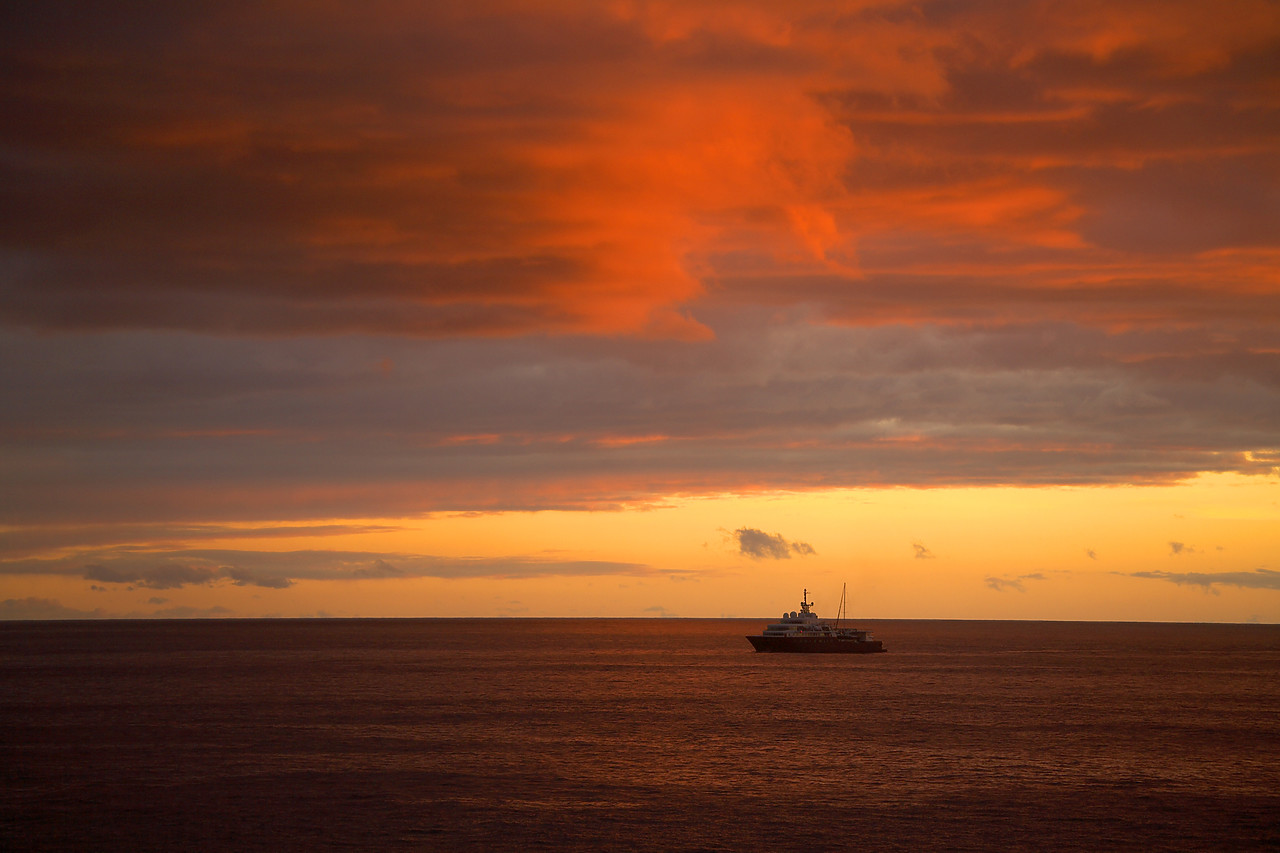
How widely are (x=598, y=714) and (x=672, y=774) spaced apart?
34.4 m

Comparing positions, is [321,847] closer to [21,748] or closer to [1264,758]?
[21,748]

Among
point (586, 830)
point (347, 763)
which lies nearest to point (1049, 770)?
point (586, 830)

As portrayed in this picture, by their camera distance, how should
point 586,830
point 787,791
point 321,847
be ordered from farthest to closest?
point 787,791
point 586,830
point 321,847

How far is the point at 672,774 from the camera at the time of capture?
6469cm

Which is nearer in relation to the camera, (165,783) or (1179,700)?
(165,783)

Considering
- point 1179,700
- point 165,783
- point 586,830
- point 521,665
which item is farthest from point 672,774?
point 521,665

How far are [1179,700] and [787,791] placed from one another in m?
78.1

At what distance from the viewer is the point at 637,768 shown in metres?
66.9

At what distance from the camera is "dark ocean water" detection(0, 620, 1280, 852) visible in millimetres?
49375

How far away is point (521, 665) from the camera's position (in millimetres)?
183875

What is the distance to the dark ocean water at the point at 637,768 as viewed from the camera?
49375 millimetres

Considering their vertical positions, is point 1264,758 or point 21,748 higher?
point 1264,758

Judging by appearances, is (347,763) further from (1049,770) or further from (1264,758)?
(1264,758)

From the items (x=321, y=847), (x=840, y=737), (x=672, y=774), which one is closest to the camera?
(x=321, y=847)
